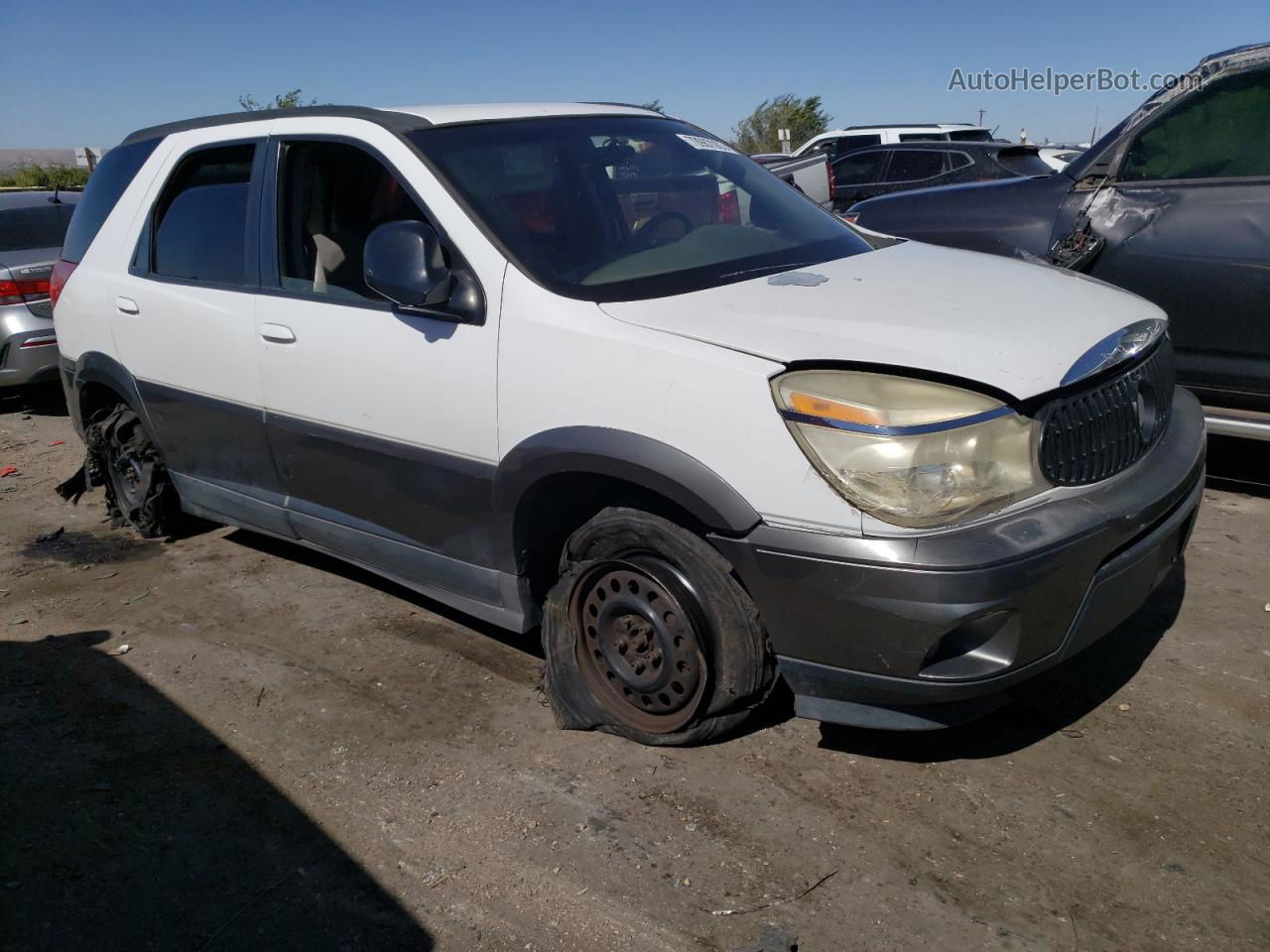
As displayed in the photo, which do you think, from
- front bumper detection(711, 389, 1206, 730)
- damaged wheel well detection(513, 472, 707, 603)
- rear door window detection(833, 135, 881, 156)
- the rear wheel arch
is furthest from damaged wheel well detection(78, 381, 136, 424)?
rear door window detection(833, 135, 881, 156)

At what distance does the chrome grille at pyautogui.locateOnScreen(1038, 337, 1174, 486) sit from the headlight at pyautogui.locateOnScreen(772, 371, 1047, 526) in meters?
0.09

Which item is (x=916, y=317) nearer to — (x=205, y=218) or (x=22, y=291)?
(x=205, y=218)

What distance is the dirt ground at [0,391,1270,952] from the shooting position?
2.58 metres

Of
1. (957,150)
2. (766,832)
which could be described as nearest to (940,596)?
(766,832)

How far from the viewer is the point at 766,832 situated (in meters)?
2.87

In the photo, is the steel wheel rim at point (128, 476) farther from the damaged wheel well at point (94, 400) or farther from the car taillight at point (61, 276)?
the car taillight at point (61, 276)

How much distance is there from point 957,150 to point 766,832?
11623mm

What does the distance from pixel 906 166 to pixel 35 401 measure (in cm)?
1039

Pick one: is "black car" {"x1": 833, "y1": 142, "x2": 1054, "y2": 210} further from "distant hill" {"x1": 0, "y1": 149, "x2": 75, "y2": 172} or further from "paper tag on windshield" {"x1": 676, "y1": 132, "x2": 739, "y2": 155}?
"distant hill" {"x1": 0, "y1": 149, "x2": 75, "y2": 172}

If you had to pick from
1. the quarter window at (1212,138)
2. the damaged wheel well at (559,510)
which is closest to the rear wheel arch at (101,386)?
the damaged wheel well at (559,510)

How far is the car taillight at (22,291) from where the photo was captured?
26.4 feet

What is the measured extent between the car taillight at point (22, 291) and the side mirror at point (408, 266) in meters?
6.11

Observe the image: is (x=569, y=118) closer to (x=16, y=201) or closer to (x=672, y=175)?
(x=672, y=175)

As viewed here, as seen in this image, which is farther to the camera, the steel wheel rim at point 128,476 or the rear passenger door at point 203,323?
the steel wheel rim at point 128,476
